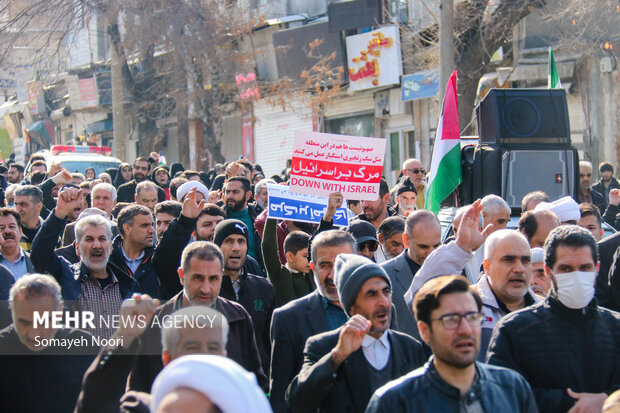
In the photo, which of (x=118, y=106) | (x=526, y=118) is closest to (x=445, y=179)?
(x=526, y=118)

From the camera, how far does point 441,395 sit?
314cm

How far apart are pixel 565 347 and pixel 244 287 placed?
2.29 m

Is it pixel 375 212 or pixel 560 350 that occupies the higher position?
pixel 375 212

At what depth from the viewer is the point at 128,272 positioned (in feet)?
19.9

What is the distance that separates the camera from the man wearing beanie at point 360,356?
12.1 ft

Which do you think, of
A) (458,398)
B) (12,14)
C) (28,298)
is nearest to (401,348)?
(458,398)

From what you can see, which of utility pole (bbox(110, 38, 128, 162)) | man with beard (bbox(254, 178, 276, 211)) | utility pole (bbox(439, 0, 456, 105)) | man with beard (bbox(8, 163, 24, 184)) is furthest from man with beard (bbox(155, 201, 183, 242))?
utility pole (bbox(110, 38, 128, 162))

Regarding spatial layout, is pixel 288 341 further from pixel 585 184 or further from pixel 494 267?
pixel 585 184

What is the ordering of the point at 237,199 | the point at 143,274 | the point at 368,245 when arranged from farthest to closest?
the point at 237,199 < the point at 143,274 < the point at 368,245

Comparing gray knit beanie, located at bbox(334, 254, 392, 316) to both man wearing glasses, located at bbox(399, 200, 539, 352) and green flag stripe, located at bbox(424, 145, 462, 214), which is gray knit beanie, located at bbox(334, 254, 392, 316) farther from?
green flag stripe, located at bbox(424, 145, 462, 214)

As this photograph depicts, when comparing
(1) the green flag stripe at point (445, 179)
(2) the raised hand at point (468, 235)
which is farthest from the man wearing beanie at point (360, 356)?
(1) the green flag stripe at point (445, 179)

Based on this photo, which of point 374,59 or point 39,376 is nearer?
point 39,376

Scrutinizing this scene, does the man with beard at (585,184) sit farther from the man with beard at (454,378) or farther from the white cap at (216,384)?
the white cap at (216,384)

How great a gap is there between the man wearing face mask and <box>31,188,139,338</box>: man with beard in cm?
276
